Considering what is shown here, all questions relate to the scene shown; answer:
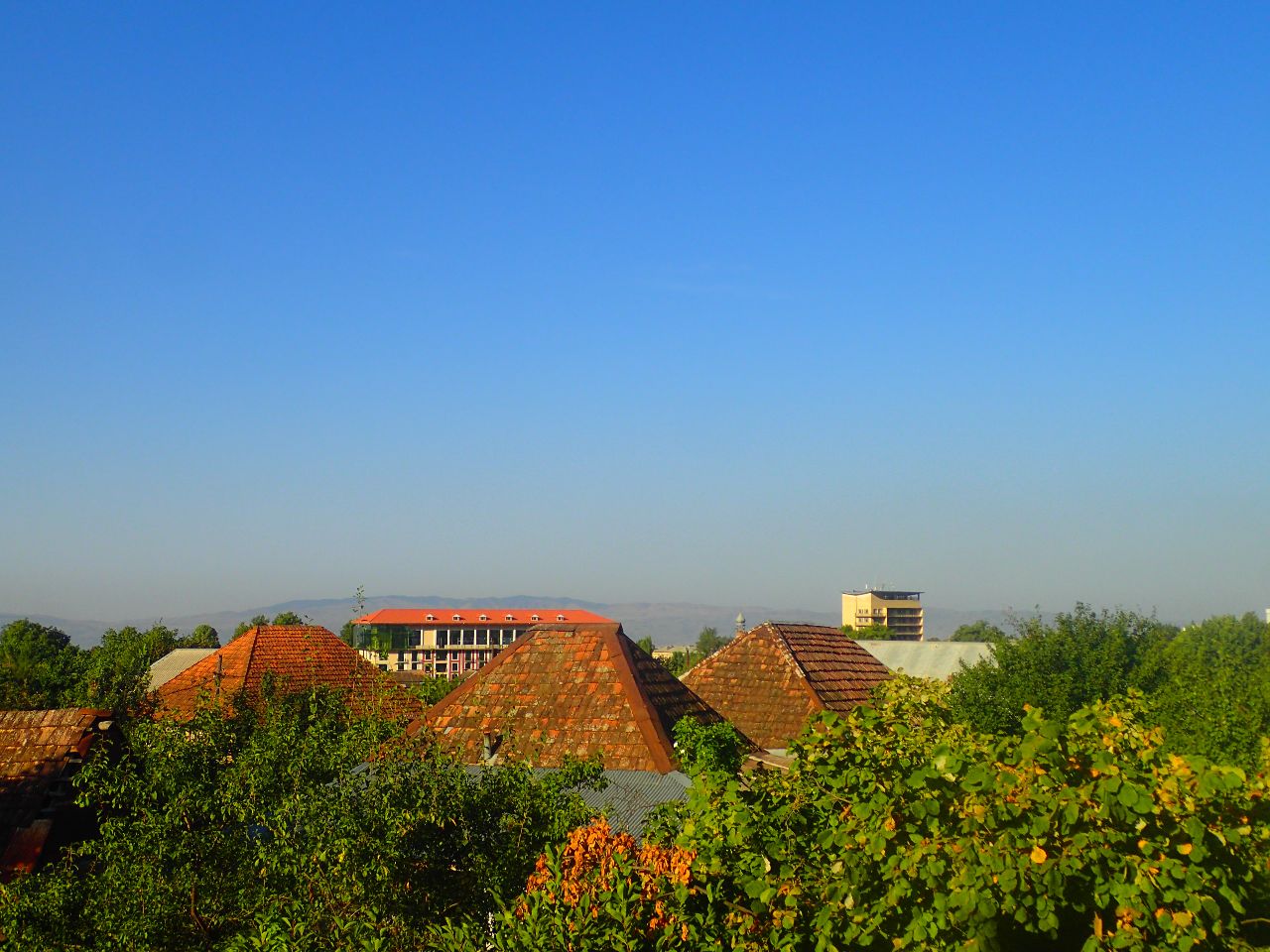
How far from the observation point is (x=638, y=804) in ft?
50.6

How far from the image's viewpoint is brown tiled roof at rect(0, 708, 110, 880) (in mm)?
16516

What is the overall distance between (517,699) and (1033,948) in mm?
13351

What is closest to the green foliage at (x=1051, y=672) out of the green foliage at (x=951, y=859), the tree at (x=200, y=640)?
the green foliage at (x=951, y=859)

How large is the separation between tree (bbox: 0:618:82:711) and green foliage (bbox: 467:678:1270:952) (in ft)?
119

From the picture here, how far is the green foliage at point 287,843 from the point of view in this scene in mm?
7840

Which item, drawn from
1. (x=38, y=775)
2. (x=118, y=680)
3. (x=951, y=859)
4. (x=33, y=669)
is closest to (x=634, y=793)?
(x=951, y=859)

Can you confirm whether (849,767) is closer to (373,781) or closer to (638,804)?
(373,781)

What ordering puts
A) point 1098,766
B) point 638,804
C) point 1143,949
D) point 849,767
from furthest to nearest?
point 638,804 < point 849,767 < point 1098,766 < point 1143,949

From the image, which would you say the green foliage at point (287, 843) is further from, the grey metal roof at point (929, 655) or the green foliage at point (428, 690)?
the grey metal roof at point (929, 655)

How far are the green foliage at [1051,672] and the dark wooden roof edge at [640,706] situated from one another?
12996 mm

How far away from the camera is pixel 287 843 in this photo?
320 inches

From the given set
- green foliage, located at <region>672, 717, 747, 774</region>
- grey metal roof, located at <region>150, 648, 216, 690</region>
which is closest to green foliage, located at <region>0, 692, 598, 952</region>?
green foliage, located at <region>672, 717, 747, 774</region>

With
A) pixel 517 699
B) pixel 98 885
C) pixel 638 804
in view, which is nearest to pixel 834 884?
pixel 98 885

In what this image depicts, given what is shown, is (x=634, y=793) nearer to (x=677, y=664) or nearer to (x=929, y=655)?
(x=929, y=655)
